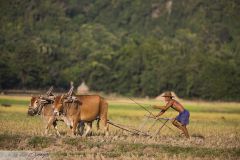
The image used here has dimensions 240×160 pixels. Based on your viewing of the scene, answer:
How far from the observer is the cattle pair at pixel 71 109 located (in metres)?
21.0

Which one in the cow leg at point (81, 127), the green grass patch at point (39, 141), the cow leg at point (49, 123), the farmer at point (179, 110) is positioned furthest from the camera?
the cow leg at point (81, 127)

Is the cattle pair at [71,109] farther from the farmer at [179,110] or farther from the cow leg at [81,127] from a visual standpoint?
the farmer at [179,110]

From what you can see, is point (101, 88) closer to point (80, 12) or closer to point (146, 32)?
point (146, 32)

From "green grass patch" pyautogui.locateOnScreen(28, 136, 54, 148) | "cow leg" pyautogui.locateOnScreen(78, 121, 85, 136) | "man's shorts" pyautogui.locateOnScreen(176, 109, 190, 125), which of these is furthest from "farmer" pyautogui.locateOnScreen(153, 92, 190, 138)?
"green grass patch" pyautogui.locateOnScreen(28, 136, 54, 148)

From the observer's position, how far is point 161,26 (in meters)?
147

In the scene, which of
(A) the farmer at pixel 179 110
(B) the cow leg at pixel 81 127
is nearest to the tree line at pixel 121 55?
(B) the cow leg at pixel 81 127

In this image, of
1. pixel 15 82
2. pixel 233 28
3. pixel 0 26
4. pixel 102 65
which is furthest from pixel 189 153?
pixel 233 28

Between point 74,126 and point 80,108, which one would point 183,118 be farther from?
point 74,126

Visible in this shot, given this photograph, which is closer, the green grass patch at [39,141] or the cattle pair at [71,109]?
the green grass patch at [39,141]

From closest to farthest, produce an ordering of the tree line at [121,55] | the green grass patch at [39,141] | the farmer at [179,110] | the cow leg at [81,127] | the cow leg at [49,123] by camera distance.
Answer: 1. the green grass patch at [39,141]
2. the farmer at [179,110]
3. the cow leg at [49,123]
4. the cow leg at [81,127]
5. the tree line at [121,55]

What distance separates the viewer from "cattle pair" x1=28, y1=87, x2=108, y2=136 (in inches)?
827

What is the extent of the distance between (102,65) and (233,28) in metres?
48.1

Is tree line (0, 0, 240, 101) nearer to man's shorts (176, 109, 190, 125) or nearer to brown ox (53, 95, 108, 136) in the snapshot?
brown ox (53, 95, 108, 136)

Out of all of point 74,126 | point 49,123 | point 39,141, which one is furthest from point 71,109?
point 39,141
